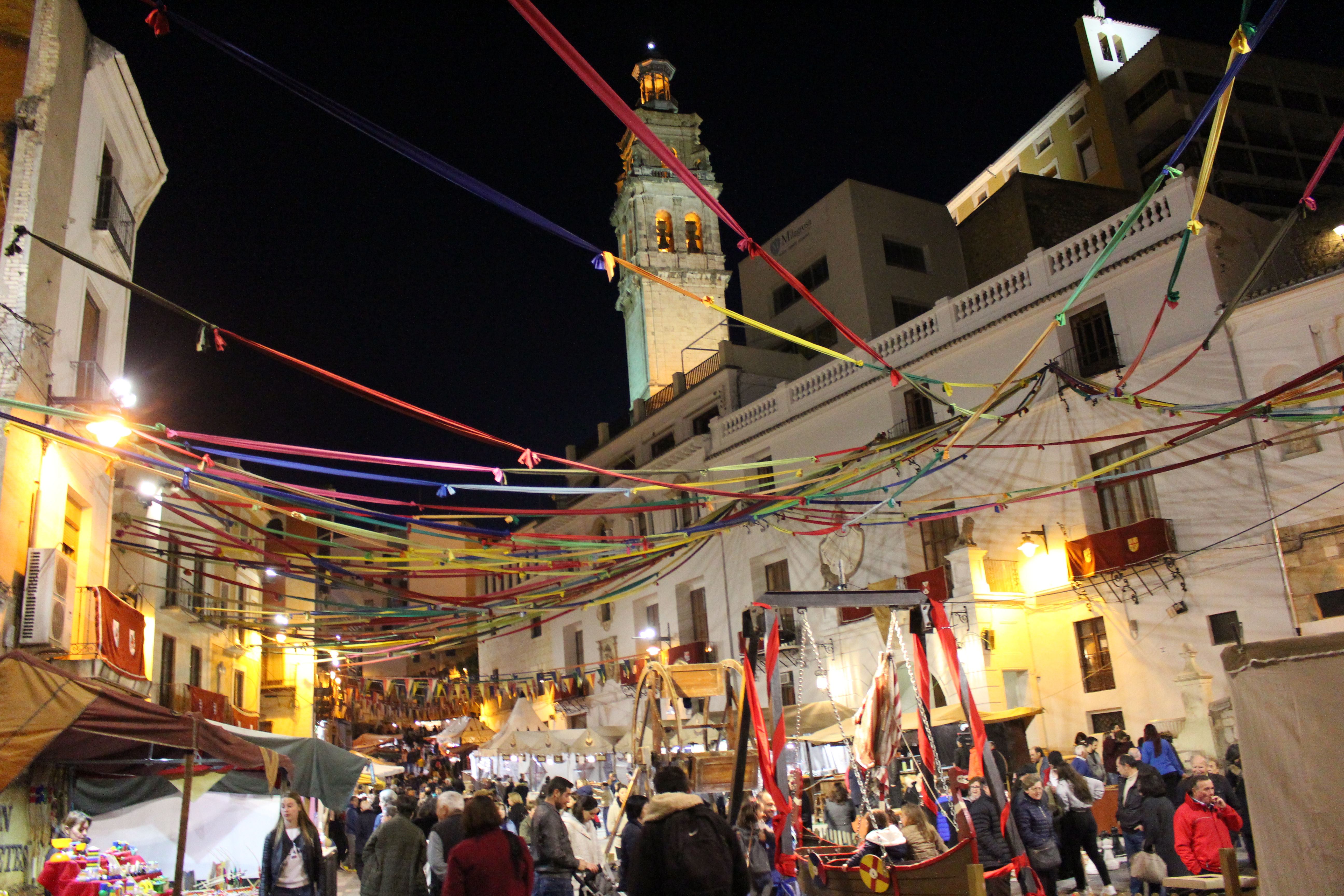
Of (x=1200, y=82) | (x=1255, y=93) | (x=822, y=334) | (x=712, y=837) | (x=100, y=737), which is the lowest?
(x=712, y=837)

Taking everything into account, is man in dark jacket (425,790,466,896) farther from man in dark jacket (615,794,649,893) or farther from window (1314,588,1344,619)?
window (1314,588,1344,619)

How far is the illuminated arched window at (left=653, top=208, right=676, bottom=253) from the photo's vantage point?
4194cm

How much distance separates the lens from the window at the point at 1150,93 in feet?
105

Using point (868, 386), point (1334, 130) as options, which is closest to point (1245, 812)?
point (868, 386)

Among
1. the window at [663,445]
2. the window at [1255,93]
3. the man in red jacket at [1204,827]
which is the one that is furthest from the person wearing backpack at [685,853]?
the window at [1255,93]

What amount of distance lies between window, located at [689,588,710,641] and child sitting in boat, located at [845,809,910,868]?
66.1 feet

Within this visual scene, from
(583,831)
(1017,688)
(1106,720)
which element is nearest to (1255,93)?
(1017,688)

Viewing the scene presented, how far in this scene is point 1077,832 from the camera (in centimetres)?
990

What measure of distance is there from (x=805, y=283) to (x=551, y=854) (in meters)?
23.7

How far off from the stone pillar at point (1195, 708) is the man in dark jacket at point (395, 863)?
40.8 feet

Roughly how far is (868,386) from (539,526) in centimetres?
2286

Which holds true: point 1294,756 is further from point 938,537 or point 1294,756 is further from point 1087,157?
point 1087,157

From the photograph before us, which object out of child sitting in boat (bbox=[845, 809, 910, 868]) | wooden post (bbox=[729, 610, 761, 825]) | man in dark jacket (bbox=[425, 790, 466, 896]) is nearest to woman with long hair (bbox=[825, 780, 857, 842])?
wooden post (bbox=[729, 610, 761, 825])

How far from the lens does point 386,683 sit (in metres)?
30.9
